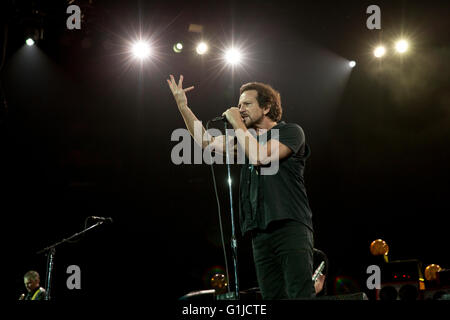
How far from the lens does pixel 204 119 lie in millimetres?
8758

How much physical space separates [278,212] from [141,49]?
581cm

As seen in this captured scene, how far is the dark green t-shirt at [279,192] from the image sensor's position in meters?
2.00

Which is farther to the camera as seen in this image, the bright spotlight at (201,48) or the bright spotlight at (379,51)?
the bright spotlight at (379,51)

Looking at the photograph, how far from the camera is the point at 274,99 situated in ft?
8.02

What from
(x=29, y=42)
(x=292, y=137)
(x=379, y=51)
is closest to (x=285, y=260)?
(x=292, y=137)

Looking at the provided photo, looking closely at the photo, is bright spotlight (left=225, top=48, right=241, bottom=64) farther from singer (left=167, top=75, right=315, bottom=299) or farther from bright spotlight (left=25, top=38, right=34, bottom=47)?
singer (left=167, top=75, right=315, bottom=299)

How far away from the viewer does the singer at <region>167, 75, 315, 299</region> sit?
Answer: 6.31 ft

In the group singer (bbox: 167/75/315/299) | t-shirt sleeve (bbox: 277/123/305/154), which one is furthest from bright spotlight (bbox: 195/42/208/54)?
t-shirt sleeve (bbox: 277/123/305/154)

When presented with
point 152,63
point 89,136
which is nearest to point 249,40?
point 152,63

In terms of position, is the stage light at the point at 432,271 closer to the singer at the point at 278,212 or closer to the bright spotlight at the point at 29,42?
the singer at the point at 278,212

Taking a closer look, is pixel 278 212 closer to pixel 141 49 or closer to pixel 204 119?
pixel 141 49

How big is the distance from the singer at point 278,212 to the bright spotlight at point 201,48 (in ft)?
17.0

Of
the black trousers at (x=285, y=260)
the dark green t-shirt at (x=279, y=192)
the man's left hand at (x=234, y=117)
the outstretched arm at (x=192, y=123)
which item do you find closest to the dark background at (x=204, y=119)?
the outstretched arm at (x=192, y=123)
